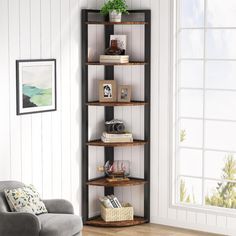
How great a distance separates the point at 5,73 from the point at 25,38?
0.43m

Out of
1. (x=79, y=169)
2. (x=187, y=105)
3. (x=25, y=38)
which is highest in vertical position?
(x=25, y=38)

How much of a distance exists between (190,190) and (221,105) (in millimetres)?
984

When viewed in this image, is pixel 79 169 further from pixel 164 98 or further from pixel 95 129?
pixel 164 98

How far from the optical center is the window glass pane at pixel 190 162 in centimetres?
676

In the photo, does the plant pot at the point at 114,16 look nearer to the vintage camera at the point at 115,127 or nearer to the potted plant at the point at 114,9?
the potted plant at the point at 114,9

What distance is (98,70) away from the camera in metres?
7.04

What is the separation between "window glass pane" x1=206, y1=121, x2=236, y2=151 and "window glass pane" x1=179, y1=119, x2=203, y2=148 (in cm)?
10

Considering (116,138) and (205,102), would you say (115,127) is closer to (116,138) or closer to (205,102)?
(116,138)

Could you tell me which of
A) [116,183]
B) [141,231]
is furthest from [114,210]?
[141,231]

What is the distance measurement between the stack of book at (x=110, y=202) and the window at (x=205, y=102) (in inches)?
25.9

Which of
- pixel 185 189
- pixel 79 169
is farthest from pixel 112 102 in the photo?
pixel 185 189

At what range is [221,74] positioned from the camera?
6.57 meters

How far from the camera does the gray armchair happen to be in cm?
521

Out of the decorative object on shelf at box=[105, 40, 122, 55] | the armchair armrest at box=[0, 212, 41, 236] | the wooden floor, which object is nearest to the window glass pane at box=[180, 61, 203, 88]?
the decorative object on shelf at box=[105, 40, 122, 55]
